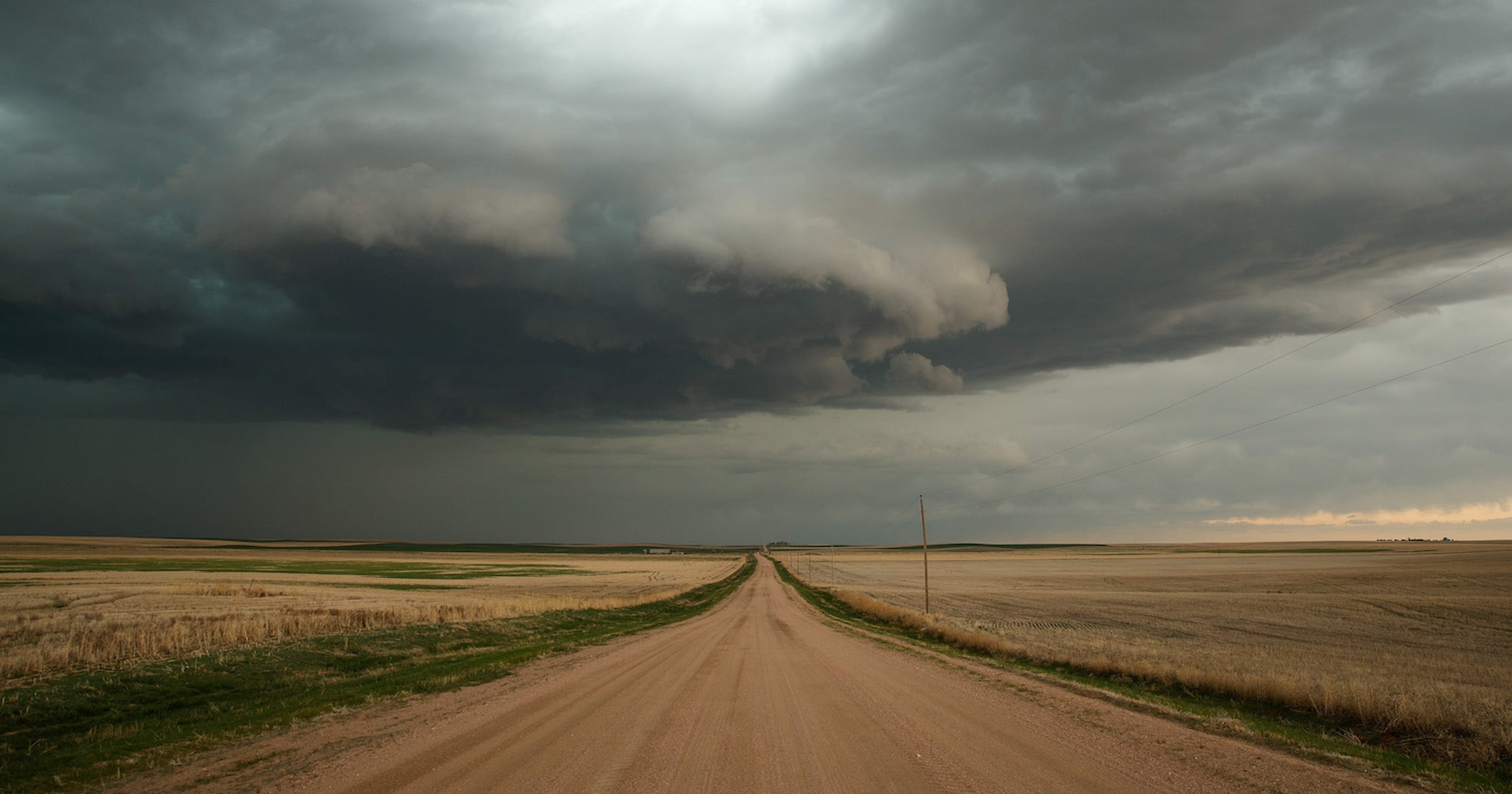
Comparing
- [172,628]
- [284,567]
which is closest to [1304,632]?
[172,628]

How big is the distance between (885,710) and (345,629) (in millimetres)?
23700

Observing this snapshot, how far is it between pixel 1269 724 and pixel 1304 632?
1025 inches

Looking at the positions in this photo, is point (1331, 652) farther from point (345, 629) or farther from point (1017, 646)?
point (345, 629)

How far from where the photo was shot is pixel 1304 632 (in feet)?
113

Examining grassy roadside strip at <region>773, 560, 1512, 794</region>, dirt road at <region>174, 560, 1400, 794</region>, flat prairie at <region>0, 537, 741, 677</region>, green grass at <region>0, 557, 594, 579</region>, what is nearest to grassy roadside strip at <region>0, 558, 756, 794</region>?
dirt road at <region>174, 560, 1400, 794</region>

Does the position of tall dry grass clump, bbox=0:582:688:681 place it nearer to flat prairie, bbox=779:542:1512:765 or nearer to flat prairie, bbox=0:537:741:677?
flat prairie, bbox=0:537:741:677

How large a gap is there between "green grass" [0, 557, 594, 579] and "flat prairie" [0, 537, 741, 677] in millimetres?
465

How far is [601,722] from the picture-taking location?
1247 cm

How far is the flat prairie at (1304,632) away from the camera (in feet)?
49.6

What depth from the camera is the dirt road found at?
9.11 metres

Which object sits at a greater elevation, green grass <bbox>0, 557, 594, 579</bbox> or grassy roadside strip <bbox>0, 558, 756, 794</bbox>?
grassy roadside strip <bbox>0, 558, 756, 794</bbox>

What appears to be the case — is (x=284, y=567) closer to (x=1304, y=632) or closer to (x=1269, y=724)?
(x=1304, y=632)

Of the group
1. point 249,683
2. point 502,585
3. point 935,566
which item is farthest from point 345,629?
point 935,566

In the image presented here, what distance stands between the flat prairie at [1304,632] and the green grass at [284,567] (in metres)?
52.1
